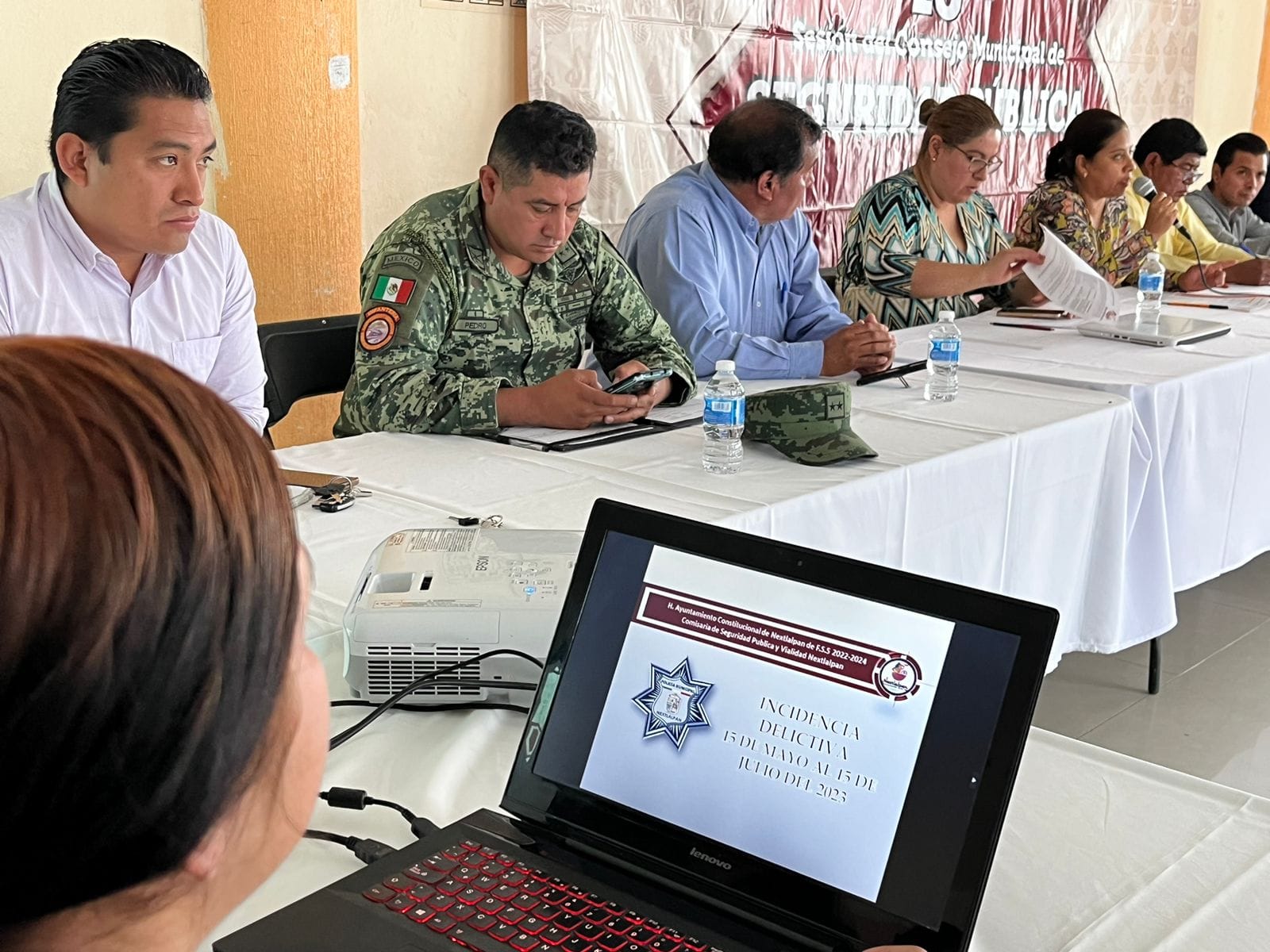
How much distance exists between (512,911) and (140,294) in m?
1.55

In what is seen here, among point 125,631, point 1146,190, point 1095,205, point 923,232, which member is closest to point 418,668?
point 125,631

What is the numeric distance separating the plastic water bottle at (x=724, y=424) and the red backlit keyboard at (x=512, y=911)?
112 centimetres

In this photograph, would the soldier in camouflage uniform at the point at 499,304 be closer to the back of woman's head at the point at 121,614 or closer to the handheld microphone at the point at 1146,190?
the back of woman's head at the point at 121,614

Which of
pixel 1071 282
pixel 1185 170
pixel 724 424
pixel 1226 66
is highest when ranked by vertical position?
pixel 1226 66

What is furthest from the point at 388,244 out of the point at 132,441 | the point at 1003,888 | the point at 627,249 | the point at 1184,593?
the point at 1184,593

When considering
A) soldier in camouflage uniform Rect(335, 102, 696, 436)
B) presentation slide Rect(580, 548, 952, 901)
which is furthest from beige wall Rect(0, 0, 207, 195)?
presentation slide Rect(580, 548, 952, 901)

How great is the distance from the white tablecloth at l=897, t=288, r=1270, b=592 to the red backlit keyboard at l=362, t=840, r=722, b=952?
194cm

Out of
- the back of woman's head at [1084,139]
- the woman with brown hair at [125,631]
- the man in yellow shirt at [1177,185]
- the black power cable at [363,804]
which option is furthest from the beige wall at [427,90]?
the woman with brown hair at [125,631]

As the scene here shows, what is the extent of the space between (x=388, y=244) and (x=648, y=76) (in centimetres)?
196

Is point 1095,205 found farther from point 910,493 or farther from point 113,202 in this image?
point 113,202

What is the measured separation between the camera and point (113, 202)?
74.4 inches

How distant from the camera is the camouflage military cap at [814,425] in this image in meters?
1.91

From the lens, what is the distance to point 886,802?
754mm

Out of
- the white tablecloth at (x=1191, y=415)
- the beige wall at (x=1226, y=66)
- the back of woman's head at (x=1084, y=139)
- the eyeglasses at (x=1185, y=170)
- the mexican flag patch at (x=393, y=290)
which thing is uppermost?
the beige wall at (x=1226, y=66)
